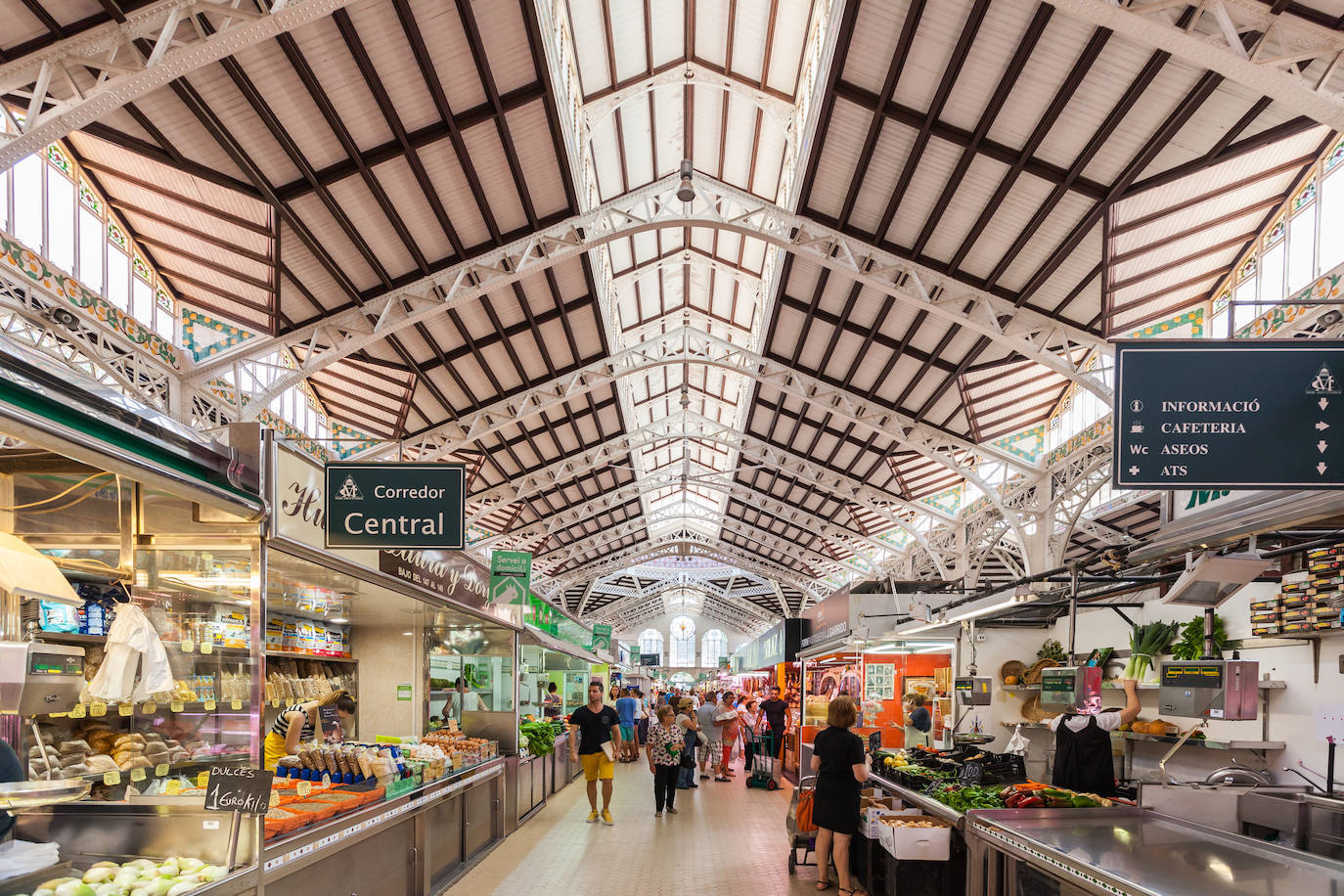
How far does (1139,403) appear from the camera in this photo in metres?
4.10

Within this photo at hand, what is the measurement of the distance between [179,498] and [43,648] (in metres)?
0.73

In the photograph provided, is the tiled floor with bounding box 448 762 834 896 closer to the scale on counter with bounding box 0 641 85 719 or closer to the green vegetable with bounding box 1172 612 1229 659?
the green vegetable with bounding box 1172 612 1229 659

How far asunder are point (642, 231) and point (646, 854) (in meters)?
7.28

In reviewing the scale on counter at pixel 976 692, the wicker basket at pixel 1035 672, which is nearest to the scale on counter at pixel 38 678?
the scale on counter at pixel 976 692

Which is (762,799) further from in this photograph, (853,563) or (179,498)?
(853,563)

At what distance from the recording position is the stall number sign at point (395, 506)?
202 inches

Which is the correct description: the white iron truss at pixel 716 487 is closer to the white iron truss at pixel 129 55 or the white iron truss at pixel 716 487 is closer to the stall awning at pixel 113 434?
the white iron truss at pixel 129 55

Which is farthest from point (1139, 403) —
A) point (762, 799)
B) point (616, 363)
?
point (616, 363)

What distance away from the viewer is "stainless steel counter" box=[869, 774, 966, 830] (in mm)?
6051

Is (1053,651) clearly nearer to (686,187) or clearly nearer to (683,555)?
(686,187)

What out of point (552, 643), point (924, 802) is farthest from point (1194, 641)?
point (552, 643)

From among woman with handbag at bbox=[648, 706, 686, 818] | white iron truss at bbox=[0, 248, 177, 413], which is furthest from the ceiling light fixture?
white iron truss at bbox=[0, 248, 177, 413]

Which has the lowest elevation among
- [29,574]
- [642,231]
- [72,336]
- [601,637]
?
[601,637]

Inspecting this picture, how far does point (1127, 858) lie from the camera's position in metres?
4.10
